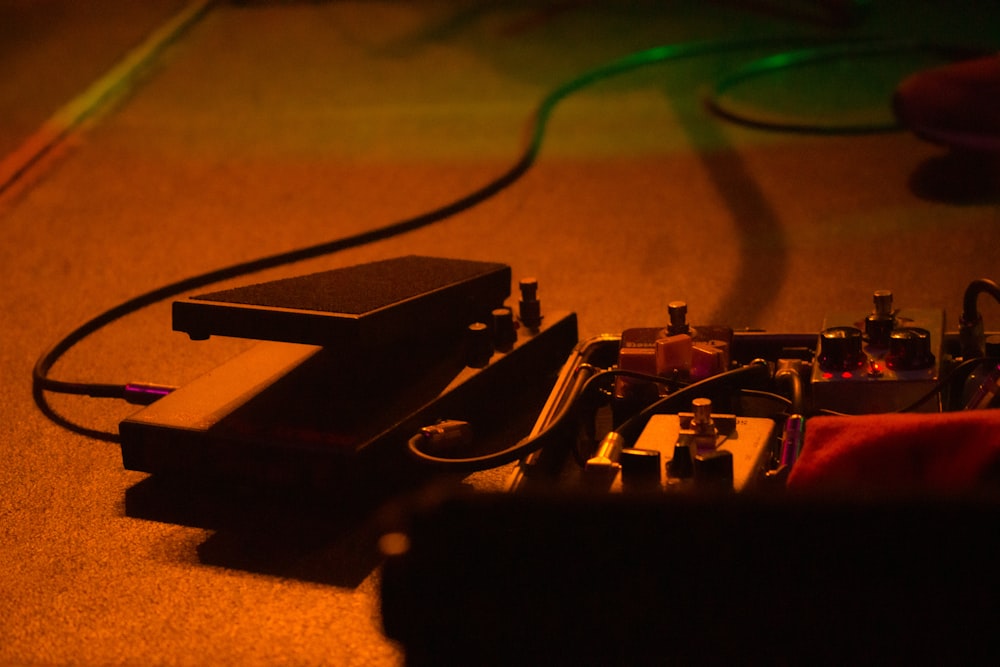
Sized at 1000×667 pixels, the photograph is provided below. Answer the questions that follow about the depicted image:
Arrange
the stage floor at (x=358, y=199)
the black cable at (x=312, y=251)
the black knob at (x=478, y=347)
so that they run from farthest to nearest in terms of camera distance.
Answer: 1. the black cable at (x=312, y=251)
2. the black knob at (x=478, y=347)
3. the stage floor at (x=358, y=199)

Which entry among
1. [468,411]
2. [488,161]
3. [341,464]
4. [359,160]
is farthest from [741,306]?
[359,160]

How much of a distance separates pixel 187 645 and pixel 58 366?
2.05 feet

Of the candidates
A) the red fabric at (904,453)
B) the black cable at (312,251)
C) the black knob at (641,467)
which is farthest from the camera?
the black cable at (312,251)

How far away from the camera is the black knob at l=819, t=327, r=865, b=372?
879 millimetres

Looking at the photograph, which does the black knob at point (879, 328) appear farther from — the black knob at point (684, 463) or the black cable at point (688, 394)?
the black knob at point (684, 463)

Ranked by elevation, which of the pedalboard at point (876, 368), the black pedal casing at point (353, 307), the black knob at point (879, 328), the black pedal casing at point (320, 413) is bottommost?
the black pedal casing at point (320, 413)

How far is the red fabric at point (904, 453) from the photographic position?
59 cm

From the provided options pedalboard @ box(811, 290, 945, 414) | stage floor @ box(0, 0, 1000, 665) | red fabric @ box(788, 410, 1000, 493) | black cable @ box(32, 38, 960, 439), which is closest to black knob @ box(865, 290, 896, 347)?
pedalboard @ box(811, 290, 945, 414)

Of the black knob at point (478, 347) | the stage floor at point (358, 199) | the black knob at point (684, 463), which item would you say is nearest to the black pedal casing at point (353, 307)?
the black knob at point (478, 347)

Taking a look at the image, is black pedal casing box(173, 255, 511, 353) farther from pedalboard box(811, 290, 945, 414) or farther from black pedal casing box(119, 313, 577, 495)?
pedalboard box(811, 290, 945, 414)

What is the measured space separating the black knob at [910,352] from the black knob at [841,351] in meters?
0.02

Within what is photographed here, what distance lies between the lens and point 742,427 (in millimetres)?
835

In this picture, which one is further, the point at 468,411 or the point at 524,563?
the point at 468,411

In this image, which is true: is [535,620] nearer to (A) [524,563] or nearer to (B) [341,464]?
(A) [524,563]
